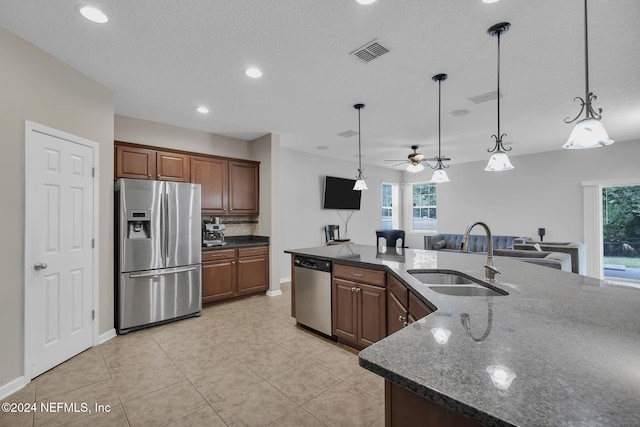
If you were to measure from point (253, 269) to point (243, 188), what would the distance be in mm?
1441

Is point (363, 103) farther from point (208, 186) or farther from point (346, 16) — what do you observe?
point (208, 186)

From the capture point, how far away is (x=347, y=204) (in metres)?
7.14

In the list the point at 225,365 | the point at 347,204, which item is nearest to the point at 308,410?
the point at 225,365

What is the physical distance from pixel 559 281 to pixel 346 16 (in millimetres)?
2273

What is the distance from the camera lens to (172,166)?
427cm

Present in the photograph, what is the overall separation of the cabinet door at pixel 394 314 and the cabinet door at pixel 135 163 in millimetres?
3672

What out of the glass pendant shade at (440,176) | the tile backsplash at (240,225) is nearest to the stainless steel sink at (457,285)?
the glass pendant shade at (440,176)

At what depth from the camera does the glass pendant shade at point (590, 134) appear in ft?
5.15

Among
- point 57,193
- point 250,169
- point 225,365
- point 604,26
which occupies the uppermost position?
point 604,26

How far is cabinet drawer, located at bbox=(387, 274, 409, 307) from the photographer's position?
2.04 metres

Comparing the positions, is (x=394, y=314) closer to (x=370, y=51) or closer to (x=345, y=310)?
(x=345, y=310)

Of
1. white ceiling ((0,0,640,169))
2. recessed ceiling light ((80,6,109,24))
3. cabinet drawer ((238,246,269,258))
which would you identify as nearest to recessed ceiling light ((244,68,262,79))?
white ceiling ((0,0,640,169))

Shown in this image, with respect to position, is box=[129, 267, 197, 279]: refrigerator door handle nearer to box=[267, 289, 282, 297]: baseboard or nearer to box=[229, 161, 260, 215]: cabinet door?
box=[229, 161, 260, 215]: cabinet door

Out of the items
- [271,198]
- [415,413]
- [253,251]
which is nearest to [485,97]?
[271,198]
